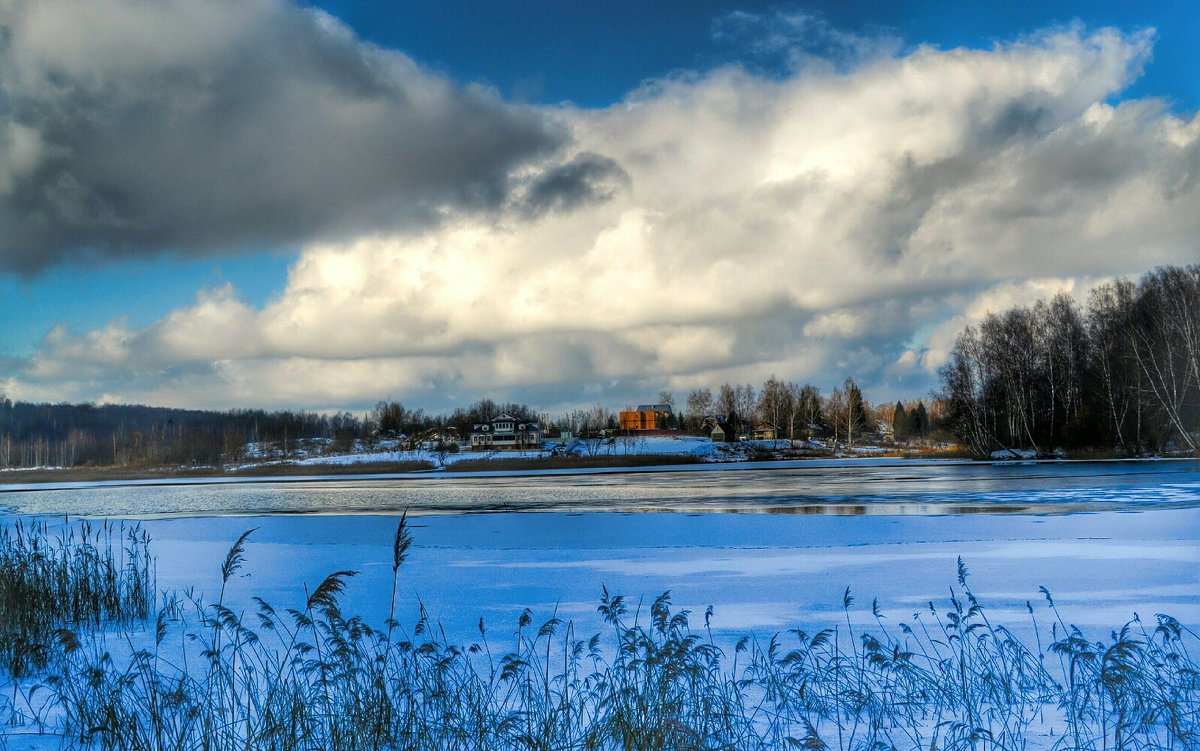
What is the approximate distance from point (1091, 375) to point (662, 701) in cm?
5973

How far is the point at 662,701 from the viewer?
16.0 ft

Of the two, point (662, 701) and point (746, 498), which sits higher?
point (662, 701)

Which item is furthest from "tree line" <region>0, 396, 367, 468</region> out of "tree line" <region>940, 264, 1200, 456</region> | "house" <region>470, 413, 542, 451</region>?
"tree line" <region>940, 264, 1200, 456</region>

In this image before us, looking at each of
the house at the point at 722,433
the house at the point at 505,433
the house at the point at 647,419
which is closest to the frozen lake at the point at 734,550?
the house at the point at 722,433

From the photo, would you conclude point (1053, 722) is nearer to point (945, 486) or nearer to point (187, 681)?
point (187, 681)

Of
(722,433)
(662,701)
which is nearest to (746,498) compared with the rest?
(662,701)

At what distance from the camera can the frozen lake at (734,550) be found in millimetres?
9250

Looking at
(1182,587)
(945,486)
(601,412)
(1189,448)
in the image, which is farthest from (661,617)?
(601,412)

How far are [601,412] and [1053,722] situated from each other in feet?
468

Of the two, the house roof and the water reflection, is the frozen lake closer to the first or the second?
the water reflection

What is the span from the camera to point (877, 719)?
525 cm

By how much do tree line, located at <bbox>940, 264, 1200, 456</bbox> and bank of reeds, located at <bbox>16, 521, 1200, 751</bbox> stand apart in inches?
1884

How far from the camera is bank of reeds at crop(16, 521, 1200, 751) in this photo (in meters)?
4.73

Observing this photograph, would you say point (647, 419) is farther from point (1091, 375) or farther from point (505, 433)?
point (1091, 375)
